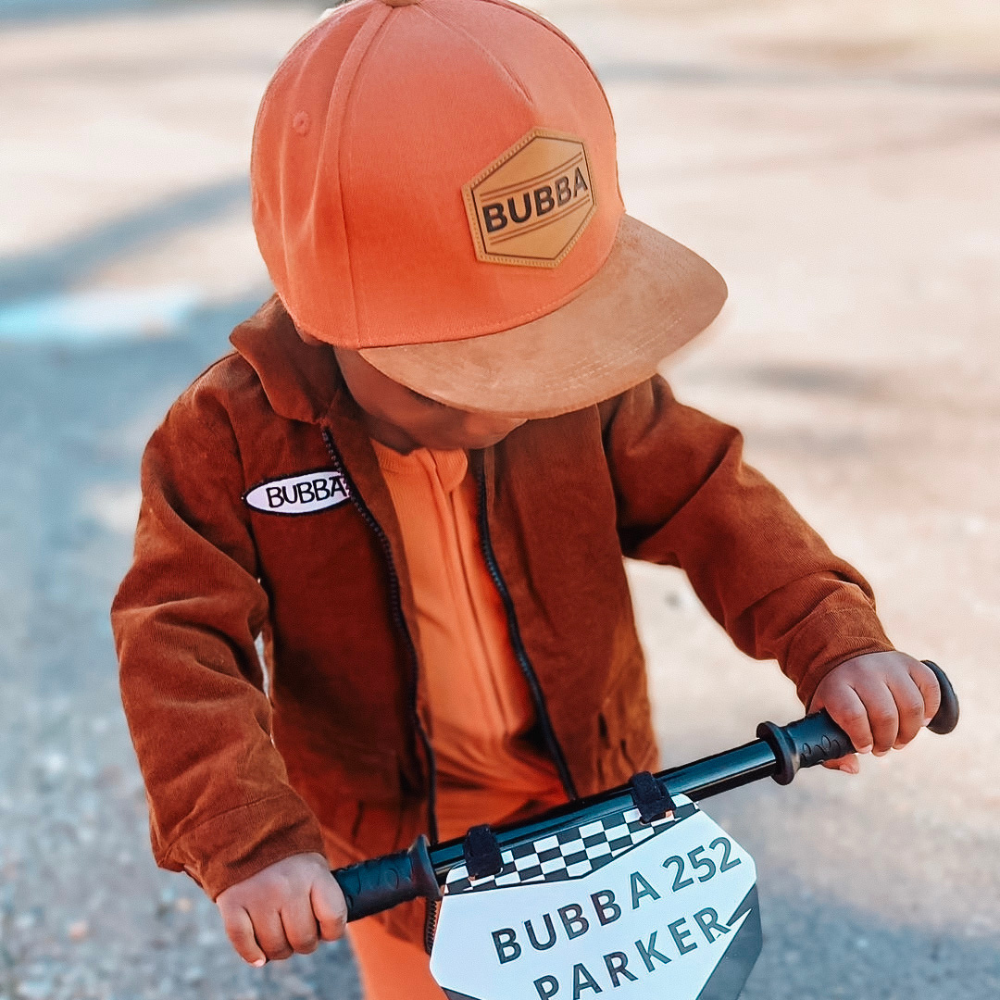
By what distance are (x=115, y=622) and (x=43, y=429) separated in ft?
10.5

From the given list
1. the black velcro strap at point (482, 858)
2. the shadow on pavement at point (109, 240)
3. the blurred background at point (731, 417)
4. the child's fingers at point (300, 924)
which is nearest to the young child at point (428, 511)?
the child's fingers at point (300, 924)

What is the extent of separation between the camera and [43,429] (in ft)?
14.5

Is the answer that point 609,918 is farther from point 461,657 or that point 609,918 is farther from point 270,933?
point 461,657

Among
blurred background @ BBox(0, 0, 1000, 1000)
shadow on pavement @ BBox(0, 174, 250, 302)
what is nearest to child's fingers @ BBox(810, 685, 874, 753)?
blurred background @ BBox(0, 0, 1000, 1000)

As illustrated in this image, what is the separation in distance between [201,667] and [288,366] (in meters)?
0.36

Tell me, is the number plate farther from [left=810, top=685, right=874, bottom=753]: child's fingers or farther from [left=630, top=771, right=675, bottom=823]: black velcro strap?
[left=810, top=685, right=874, bottom=753]: child's fingers

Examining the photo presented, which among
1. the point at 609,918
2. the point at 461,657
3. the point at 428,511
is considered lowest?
the point at 461,657

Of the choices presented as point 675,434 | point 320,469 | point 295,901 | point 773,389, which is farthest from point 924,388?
point 295,901

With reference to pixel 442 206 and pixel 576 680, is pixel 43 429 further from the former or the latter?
pixel 442 206

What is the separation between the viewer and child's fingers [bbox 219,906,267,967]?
125 centimetres

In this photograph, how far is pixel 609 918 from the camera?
1.22 meters

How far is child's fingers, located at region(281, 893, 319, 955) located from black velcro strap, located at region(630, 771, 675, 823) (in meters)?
0.34

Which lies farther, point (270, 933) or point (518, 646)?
point (518, 646)

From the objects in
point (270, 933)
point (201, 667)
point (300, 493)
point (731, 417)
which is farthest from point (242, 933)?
point (731, 417)
